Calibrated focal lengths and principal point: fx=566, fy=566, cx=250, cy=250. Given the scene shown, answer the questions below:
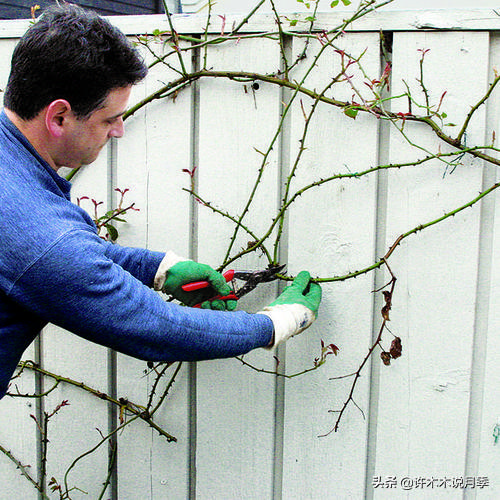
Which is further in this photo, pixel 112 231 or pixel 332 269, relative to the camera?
pixel 112 231

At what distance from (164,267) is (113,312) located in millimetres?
506

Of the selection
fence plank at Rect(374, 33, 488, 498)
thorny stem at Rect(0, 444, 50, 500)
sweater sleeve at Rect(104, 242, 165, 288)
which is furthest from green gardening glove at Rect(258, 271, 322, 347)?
thorny stem at Rect(0, 444, 50, 500)

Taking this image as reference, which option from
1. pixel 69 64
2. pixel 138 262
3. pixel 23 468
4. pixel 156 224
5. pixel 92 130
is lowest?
pixel 23 468

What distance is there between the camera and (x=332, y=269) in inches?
70.7

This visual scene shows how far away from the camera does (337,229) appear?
5.83 ft

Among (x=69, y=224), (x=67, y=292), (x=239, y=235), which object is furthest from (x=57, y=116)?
(x=239, y=235)

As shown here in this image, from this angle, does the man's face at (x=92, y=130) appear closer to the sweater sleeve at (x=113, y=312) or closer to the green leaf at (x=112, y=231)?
the sweater sleeve at (x=113, y=312)

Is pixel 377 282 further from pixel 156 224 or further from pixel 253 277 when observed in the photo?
pixel 156 224

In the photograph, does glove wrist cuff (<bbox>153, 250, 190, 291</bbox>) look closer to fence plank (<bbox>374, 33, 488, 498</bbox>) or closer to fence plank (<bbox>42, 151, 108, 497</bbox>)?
fence plank (<bbox>42, 151, 108, 497</bbox>)

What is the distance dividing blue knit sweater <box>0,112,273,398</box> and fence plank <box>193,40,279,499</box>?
1.50 ft

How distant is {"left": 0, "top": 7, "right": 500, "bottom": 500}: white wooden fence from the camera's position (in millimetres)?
1687

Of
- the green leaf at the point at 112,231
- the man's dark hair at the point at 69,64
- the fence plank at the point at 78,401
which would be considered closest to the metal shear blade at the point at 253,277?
the green leaf at the point at 112,231

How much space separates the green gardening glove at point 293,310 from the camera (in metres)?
1.51

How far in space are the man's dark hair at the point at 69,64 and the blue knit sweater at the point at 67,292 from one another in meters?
0.10
